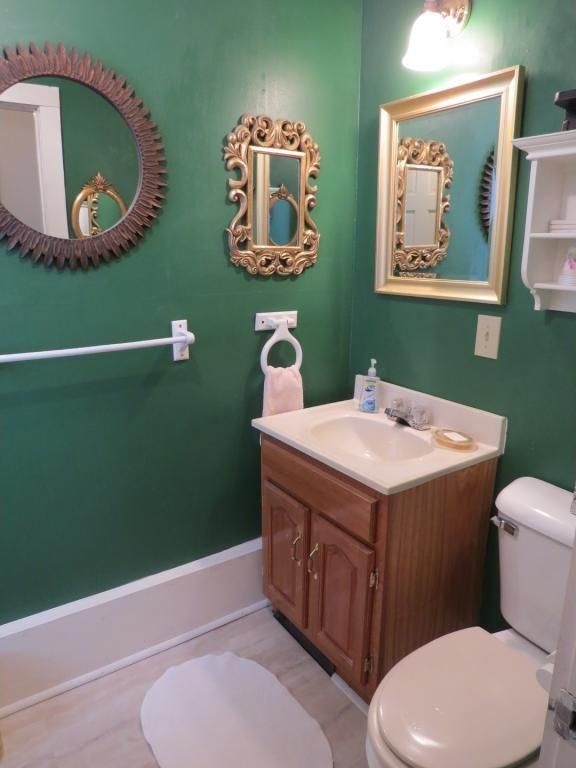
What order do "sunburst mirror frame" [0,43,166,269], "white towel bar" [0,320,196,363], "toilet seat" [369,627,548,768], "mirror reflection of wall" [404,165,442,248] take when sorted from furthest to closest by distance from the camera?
"mirror reflection of wall" [404,165,442,248]
"white towel bar" [0,320,196,363]
"sunburst mirror frame" [0,43,166,269]
"toilet seat" [369,627,548,768]

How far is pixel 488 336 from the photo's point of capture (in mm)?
1647

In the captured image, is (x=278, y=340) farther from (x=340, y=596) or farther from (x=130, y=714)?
(x=130, y=714)

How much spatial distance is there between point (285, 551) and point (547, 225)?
1.28 meters

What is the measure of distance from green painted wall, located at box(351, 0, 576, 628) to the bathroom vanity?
102 millimetres

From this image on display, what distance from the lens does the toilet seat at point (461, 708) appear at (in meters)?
1.07

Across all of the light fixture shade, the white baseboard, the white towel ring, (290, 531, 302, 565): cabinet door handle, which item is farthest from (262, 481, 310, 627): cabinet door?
the light fixture shade

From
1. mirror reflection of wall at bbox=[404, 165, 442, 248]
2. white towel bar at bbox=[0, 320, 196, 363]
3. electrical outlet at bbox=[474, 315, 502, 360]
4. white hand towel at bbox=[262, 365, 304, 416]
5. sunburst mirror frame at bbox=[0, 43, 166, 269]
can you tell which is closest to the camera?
sunburst mirror frame at bbox=[0, 43, 166, 269]

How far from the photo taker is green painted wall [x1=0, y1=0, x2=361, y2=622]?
158cm

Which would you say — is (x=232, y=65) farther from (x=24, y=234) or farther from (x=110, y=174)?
(x=24, y=234)

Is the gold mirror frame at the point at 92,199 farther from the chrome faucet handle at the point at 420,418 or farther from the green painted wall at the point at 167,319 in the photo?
the chrome faucet handle at the point at 420,418

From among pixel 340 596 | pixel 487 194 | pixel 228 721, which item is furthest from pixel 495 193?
pixel 228 721

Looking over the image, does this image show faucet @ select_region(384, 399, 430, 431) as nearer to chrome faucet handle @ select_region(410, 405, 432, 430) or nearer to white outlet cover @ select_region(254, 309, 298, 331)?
chrome faucet handle @ select_region(410, 405, 432, 430)

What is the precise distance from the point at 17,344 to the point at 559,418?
1533mm

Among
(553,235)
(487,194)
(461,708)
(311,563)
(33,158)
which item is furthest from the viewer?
(311,563)
